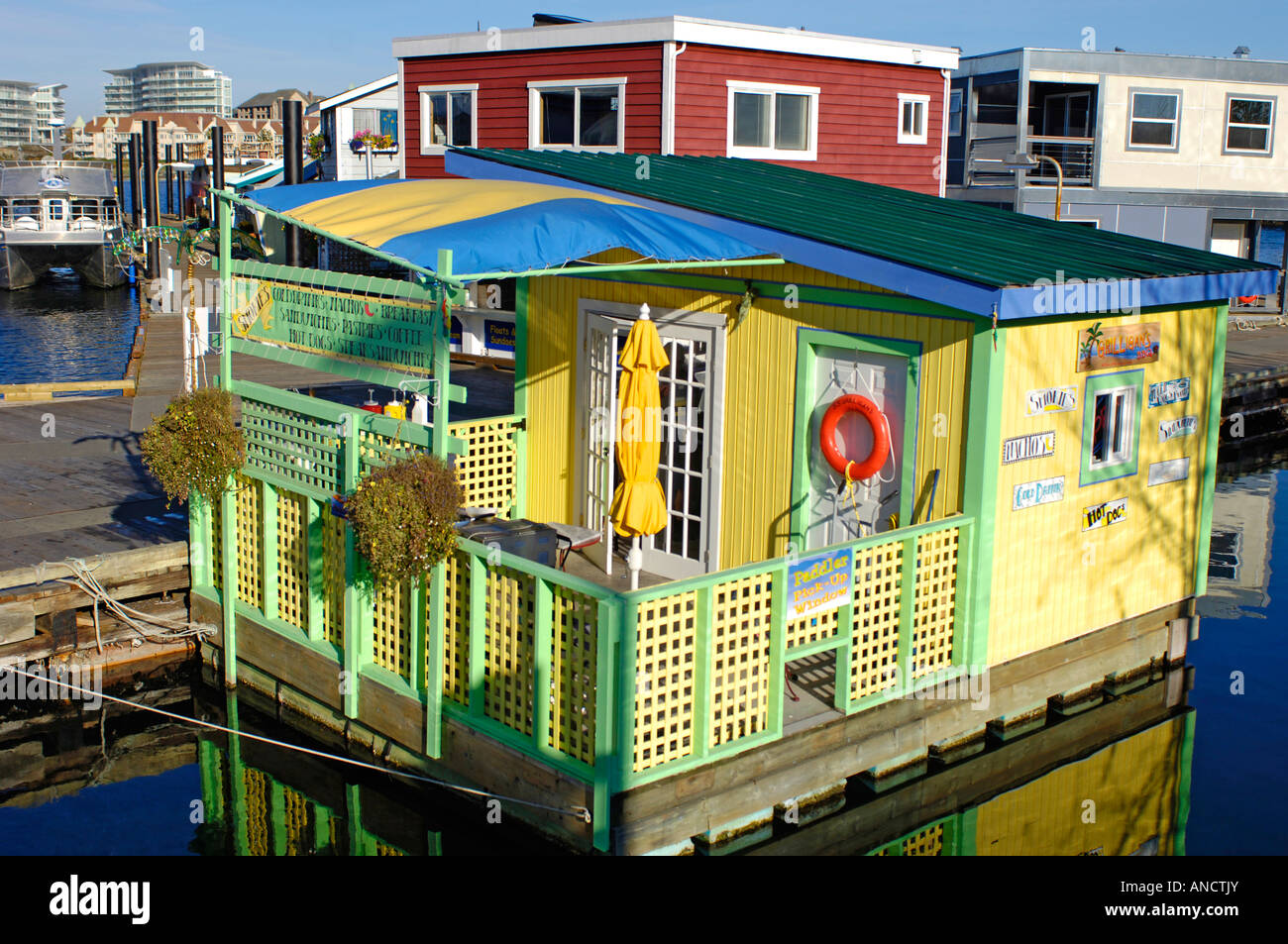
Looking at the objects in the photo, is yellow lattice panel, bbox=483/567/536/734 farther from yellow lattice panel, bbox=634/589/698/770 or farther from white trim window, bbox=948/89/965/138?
white trim window, bbox=948/89/965/138

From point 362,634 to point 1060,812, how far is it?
5.14m

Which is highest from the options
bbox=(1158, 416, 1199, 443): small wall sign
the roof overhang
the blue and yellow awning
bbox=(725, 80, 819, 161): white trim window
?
bbox=(725, 80, 819, 161): white trim window

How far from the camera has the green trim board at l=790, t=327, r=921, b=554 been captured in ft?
29.7

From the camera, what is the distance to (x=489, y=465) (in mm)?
11484

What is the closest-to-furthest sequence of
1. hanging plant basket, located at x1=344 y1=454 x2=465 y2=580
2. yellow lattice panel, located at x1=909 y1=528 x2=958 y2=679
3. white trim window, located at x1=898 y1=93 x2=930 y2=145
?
hanging plant basket, located at x1=344 y1=454 x2=465 y2=580, yellow lattice panel, located at x1=909 y1=528 x2=958 y2=679, white trim window, located at x1=898 y1=93 x2=930 y2=145

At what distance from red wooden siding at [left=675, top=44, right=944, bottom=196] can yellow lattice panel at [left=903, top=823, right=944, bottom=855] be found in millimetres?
14630

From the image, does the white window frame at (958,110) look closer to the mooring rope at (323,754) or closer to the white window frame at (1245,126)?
the white window frame at (1245,126)

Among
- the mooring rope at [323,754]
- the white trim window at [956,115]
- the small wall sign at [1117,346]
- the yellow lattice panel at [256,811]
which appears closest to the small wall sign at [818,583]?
the mooring rope at [323,754]

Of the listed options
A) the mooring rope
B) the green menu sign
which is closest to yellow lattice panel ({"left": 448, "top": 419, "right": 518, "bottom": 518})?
the green menu sign

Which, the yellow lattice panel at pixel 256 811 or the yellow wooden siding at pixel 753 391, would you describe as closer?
the yellow lattice panel at pixel 256 811

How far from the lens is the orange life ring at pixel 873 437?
910cm

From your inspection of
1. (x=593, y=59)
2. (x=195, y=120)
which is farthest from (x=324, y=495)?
(x=195, y=120)

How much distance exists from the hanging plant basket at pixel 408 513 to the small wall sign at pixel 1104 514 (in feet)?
16.0

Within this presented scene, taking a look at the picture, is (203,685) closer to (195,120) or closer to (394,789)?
(394,789)
